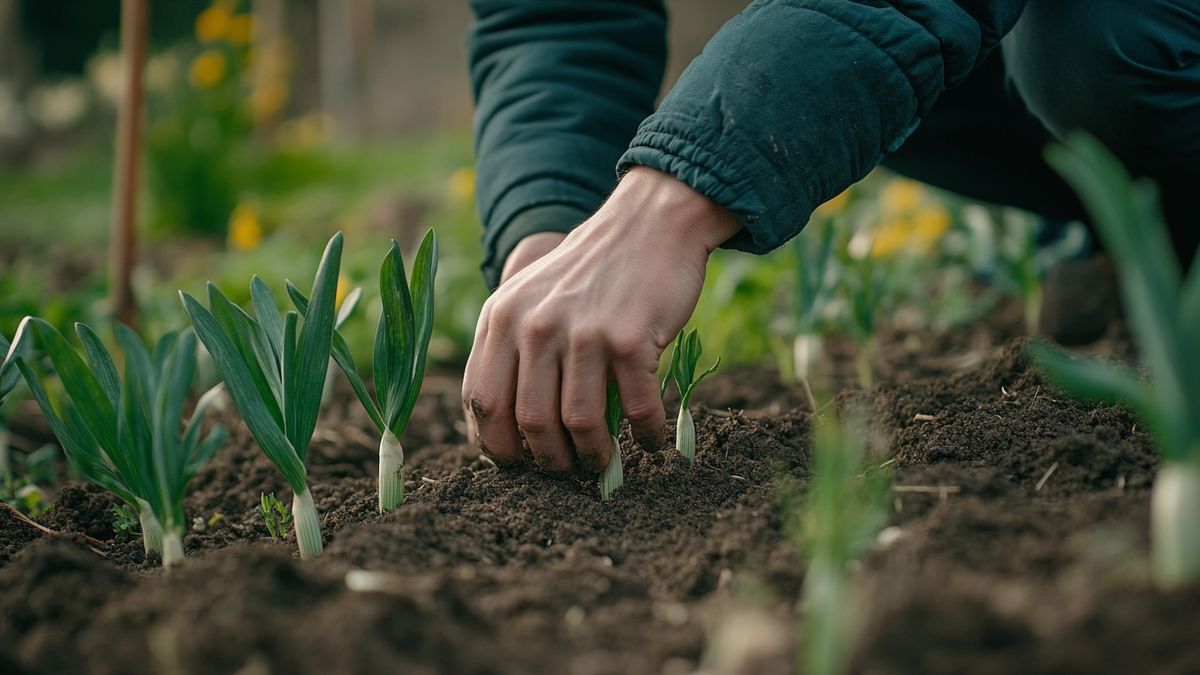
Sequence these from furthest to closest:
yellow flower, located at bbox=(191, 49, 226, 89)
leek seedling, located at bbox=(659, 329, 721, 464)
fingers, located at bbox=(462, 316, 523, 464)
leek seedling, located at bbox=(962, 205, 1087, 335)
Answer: yellow flower, located at bbox=(191, 49, 226, 89) < leek seedling, located at bbox=(962, 205, 1087, 335) < leek seedling, located at bbox=(659, 329, 721, 464) < fingers, located at bbox=(462, 316, 523, 464)

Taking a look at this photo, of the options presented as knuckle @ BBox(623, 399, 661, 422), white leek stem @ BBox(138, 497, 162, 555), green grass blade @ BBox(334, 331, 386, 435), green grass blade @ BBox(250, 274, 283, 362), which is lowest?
white leek stem @ BBox(138, 497, 162, 555)

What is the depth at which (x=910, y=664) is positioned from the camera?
0.71m

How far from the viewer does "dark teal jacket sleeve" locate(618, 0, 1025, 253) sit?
120cm

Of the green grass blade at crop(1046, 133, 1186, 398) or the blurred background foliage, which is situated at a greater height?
the green grass blade at crop(1046, 133, 1186, 398)

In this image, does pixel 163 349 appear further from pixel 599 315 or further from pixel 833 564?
pixel 833 564

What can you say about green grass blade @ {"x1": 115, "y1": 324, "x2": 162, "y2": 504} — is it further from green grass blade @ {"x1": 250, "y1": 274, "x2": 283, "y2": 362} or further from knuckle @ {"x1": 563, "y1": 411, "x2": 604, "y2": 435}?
knuckle @ {"x1": 563, "y1": 411, "x2": 604, "y2": 435}

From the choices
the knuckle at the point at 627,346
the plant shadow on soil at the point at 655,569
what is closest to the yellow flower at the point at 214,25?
the plant shadow on soil at the point at 655,569

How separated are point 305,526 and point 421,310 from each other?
0.30 m

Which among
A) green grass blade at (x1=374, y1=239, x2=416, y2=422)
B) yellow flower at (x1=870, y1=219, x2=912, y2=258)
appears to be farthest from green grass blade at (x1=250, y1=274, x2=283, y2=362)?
yellow flower at (x1=870, y1=219, x2=912, y2=258)

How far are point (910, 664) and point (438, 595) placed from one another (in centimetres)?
41

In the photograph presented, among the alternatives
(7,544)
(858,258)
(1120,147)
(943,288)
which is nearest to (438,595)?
(7,544)

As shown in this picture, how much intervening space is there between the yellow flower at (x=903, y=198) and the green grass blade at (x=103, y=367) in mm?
2256

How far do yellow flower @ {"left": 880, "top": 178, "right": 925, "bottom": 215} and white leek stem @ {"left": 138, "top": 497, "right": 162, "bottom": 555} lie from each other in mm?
2265

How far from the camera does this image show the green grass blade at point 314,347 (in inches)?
46.7
